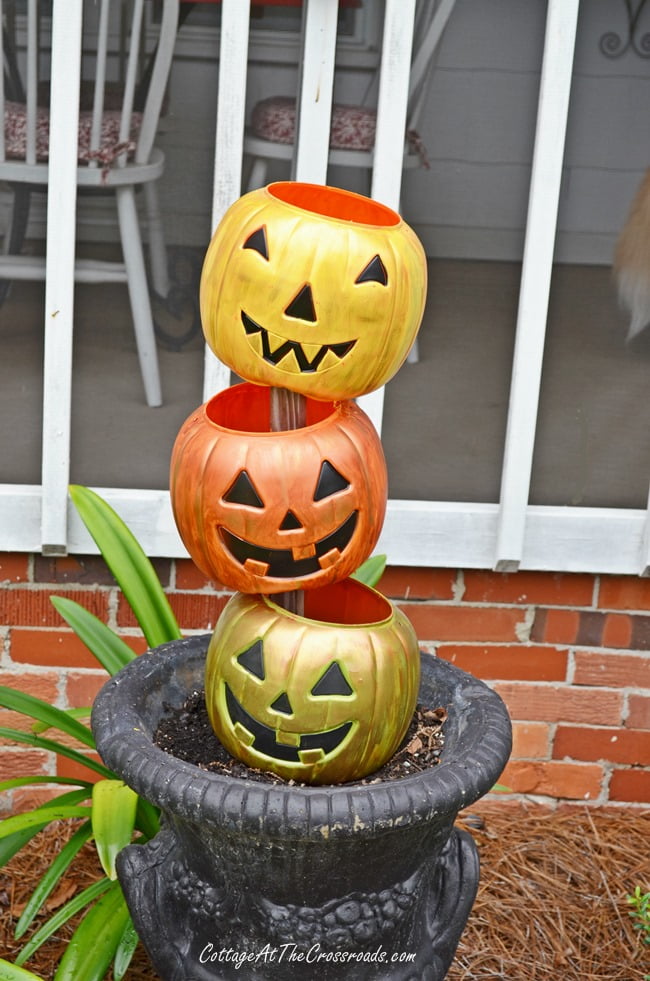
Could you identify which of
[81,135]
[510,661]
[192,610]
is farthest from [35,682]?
[81,135]

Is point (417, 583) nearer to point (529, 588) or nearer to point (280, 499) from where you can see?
point (529, 588)

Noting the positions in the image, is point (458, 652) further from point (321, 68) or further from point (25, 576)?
point (321, 68)

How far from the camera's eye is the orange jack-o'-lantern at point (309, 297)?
133 centimetres

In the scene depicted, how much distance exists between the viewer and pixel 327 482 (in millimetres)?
1398

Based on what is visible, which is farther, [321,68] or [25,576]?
[25,576]

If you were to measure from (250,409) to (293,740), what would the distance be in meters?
0.47

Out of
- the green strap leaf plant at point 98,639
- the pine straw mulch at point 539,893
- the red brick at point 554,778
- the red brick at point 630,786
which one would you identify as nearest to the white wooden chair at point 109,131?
the green strap leaf plant at point 98,639


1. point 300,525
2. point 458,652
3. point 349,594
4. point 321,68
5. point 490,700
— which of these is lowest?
point 458,652

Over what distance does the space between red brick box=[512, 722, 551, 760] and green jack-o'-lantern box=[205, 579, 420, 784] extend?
1.07 meters

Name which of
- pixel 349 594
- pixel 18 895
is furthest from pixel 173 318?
pixel 18 895

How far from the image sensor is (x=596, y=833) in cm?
249

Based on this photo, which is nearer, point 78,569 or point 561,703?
point 78,569

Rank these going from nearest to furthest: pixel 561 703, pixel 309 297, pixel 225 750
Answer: pixel 309 297 < pixel 225 750 < pixel 561 703

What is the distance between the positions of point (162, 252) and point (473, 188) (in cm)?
64
